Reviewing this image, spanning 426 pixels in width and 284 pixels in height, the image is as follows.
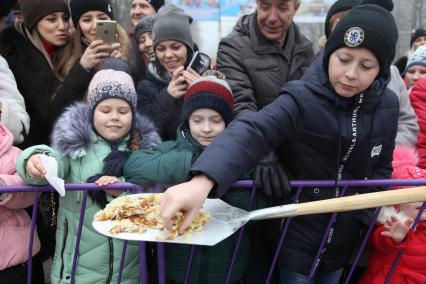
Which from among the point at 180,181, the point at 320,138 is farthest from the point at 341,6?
the point at 180,181

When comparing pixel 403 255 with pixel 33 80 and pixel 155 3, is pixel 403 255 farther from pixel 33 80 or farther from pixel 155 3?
pixel 155 3

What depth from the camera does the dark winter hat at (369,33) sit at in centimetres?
169

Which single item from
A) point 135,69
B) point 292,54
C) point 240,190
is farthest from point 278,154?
point 135,69

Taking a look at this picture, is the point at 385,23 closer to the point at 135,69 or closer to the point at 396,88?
the point at 396,88

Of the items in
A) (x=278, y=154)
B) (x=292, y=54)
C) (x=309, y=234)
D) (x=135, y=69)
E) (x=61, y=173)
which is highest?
(x=292, y=54)

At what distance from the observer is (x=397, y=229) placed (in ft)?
6.45

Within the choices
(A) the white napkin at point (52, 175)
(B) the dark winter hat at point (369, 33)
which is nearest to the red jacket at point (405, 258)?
(B) the dark winter hat at point (369, 33)

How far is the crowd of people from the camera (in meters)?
1.75

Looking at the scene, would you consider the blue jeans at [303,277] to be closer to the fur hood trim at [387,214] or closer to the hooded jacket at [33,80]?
the fur hood trim at [387,214]

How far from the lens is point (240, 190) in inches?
79.7

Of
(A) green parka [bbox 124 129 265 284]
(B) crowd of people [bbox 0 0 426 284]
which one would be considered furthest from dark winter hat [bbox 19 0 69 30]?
(A) green parka [bbox 124 129 265 284]

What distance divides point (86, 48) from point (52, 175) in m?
1.33

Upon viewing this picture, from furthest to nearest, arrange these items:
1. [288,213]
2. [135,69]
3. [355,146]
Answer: [135,69] < [355,146] < [288,213]

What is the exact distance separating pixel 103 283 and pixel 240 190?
32.1 inches
